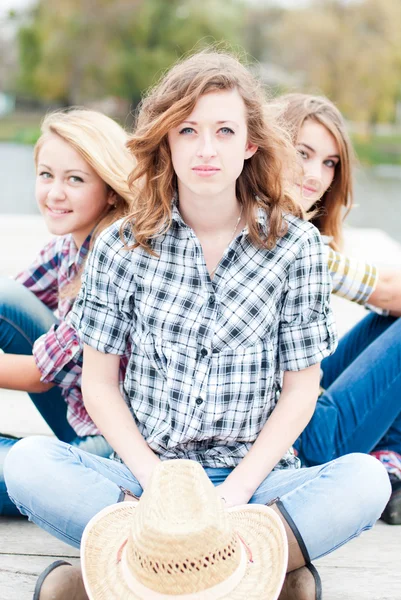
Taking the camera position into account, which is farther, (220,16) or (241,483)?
(220,16)

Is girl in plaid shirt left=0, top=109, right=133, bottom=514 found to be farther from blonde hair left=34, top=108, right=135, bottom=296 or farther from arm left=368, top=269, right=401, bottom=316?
arm left=368, top=269, right=401, bottom=316

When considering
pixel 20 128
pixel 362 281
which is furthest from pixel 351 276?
pixel 20 128

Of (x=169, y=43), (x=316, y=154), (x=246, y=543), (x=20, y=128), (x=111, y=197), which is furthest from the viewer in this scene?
(x=169, y=43)

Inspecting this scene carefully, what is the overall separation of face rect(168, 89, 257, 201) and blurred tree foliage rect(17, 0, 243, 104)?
3921cm

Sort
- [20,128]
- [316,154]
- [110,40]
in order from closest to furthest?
[316,154], [20,128], [110,40]

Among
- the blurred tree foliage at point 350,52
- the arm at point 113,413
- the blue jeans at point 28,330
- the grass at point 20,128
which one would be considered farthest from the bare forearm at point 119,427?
the blurred tree foliage at point 350,52

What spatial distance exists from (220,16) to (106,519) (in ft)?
140

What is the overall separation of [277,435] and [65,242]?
1.00m

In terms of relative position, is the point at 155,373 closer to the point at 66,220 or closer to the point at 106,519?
the point at 106,519

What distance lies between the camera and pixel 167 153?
1.80 m

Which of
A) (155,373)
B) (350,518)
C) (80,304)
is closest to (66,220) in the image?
(80,304)

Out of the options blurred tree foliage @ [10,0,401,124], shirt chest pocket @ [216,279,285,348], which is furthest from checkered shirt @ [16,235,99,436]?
blurred tree foliage @ [10,0,401,124]

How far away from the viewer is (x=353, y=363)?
6.97ft

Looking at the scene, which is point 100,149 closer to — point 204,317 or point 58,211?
point 58,211
